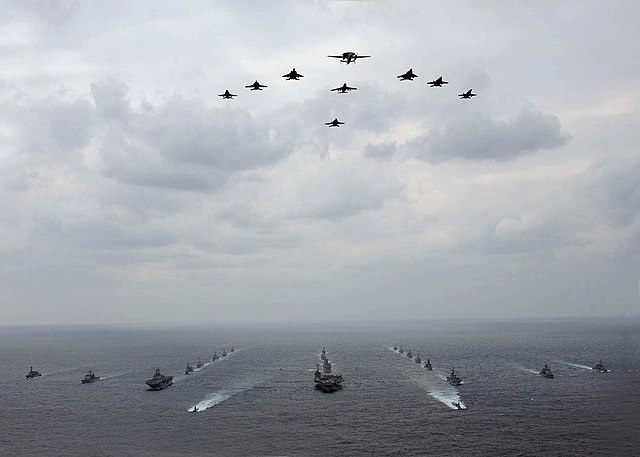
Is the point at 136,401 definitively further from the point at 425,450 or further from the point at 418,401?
the point at 425,450

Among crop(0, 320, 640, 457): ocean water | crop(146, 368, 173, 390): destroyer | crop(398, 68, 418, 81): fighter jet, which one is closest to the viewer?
crop(398, 68, 418, 81): fighter jet

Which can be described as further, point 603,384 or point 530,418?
point 603,384

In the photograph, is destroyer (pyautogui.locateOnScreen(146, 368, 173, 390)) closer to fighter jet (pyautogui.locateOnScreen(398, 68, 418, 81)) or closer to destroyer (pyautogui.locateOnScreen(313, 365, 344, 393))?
destroyer (pyautogui.locateOnScreen(313, 365, 344, 393))

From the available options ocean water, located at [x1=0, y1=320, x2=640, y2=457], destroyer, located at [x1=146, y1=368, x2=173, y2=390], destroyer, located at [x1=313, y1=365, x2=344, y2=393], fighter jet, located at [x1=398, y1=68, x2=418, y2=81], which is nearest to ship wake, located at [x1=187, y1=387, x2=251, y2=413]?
ocean water, located at [x1=0, y1=320, x2=640, y2=457]

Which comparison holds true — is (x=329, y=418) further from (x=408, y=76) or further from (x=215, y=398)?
(x=408, y=76)

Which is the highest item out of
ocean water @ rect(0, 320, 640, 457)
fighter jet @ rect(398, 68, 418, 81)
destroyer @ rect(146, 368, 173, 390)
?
fighter jet @ rect(398, 68, 418, 81)

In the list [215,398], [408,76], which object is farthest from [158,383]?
[408,76]

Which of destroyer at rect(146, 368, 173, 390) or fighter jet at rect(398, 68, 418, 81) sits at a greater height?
fighter jet at rect(398, 68, 418, 81)

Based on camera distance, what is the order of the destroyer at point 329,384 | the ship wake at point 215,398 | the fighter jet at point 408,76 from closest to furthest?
1. the fighter jet at point 408,76
2. the ship wake at point 215,398
3. the destroyer at point 329,384

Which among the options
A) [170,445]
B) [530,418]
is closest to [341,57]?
[170,445]

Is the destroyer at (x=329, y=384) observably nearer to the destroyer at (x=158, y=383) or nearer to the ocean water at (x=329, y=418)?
the ocean water at (x=329, y=418)

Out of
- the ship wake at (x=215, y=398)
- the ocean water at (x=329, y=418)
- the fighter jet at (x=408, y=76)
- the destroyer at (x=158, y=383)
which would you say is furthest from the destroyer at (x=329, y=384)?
the fighter jet at (x=408, y=76)
